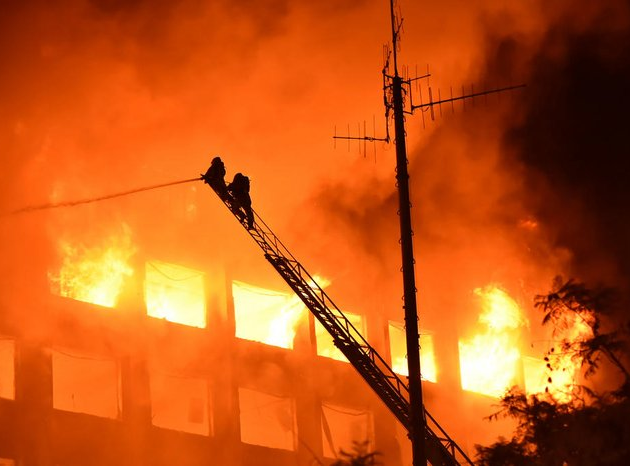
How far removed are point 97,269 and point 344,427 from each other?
31.3 ft

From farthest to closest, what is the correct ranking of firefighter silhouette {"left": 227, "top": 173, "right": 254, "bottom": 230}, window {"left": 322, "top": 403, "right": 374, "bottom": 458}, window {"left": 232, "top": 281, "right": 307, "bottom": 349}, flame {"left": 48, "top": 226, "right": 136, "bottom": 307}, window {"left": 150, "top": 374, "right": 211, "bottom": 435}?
window {"left": 232, "top": 281, "right": 307, "bottom": 349}, window {"left": 322, "top": 403, "right": 374, "bottom": 458}, window {"left": 150, "top": 374, "right": 211, "bottom": 435}, flame {"left": 48, "top": 226, "right": 136, "bottom": 307}, firefighter silhouette {"left": 227, "top": 173, "right": 254, "bottom": 230}

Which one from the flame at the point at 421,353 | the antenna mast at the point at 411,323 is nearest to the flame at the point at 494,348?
the flame at the point at 421,353

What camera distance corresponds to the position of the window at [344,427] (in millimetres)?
36000

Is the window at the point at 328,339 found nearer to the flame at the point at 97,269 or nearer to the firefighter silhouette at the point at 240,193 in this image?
the flame at the point at 97,269

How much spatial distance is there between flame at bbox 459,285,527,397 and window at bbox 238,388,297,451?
775cm

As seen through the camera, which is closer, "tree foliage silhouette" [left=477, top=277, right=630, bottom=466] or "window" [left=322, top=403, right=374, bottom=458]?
"tree foliage silhouette" [left=477, top=277, right=630, bottom=466]

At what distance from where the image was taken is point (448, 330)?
132 feet

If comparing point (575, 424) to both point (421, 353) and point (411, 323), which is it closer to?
point (411, 323)

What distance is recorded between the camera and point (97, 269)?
32000 mm

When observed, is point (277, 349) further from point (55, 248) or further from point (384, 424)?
point (55, 248)

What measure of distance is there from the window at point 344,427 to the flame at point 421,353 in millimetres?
2510

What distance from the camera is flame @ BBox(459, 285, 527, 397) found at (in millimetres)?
41094

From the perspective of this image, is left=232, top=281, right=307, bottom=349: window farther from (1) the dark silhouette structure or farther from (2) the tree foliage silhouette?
(2) the tree foliage silhouette

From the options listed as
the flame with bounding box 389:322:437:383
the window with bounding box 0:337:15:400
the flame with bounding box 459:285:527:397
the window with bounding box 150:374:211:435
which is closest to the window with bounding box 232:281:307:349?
the window with bounding box 150:374:211:435
